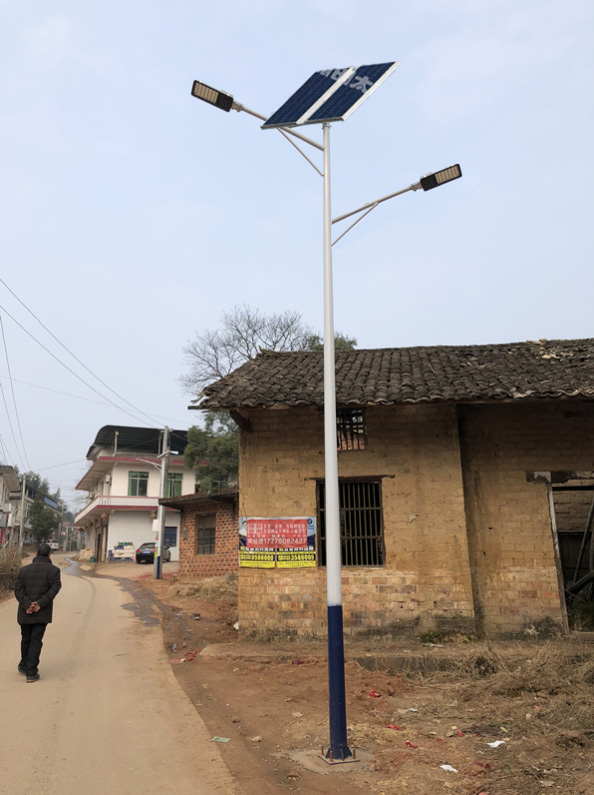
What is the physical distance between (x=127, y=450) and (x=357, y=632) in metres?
39.9

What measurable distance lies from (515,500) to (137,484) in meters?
36.8

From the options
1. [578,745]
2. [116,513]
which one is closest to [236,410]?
[578,745]

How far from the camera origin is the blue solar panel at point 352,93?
21.0 feet

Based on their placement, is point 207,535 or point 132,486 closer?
point 207,535

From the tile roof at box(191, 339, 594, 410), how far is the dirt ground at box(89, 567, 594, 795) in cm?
394

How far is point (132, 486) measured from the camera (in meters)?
43.3

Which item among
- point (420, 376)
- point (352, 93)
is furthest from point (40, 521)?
point (352, 93)

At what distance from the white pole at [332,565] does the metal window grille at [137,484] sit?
39.7 metres

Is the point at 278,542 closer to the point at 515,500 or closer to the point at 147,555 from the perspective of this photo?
the point at 515,500

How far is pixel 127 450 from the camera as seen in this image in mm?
47250

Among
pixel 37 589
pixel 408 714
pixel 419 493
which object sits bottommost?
pixel 408 714

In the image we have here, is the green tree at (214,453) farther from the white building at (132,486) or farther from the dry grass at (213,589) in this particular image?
the dry grass at (213,589)

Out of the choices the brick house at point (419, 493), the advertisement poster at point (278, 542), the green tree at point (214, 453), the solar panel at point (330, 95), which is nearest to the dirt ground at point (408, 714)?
the brick house at point (419, 493)

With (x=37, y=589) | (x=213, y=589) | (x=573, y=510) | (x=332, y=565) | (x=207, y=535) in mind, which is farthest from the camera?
(x=207, y=535)
